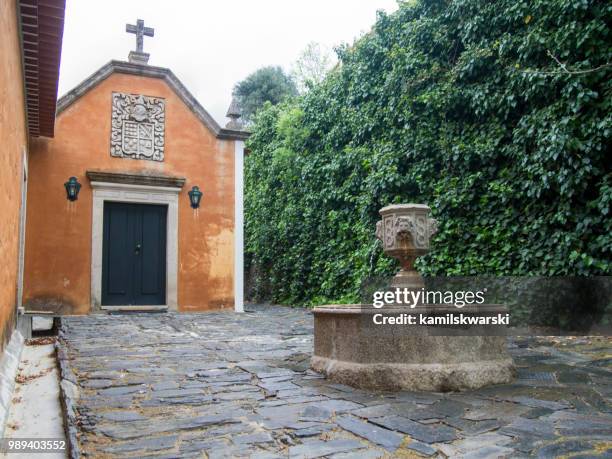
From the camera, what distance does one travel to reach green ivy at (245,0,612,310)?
5.89m

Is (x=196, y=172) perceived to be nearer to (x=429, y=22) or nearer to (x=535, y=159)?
(x=429, y=22)

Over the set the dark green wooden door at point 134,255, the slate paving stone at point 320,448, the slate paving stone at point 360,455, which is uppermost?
the dark green wooden door at point 134,255

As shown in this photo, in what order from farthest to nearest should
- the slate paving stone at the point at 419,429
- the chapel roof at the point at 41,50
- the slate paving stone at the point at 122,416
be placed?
1. the chapel roof at the point at 41,50
2. the slate paving stone at the point at 122,416
3. the slate paving stone at the point at 419,429

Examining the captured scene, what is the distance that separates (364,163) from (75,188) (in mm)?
5479

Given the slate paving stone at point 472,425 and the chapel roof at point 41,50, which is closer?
the slate paving stone at point 472,425

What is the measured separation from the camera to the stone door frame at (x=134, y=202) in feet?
31.8

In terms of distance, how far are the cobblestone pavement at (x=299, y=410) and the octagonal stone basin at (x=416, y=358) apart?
13cm

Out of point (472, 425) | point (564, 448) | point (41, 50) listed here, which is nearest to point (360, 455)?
point (472, 425)

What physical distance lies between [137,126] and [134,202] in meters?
1.59

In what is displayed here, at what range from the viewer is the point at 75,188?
9.59 m

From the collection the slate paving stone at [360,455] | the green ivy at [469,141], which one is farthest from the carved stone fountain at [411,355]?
the green ivy at [469,141]

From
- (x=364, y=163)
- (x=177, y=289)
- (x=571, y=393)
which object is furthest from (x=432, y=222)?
(x=177, y=289)

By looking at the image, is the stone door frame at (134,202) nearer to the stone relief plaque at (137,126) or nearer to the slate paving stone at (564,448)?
the stone relief plaque at (137,126)

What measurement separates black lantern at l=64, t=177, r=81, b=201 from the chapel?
2cm
